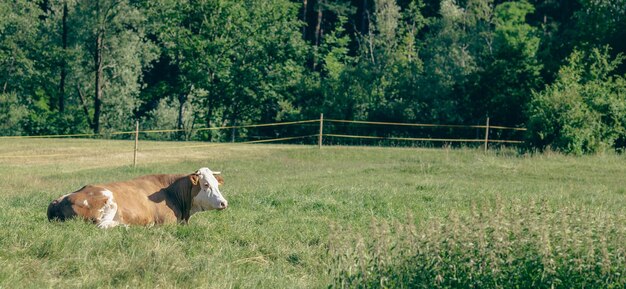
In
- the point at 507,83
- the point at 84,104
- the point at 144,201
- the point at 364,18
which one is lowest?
the point at 144,201

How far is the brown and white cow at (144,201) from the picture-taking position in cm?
983

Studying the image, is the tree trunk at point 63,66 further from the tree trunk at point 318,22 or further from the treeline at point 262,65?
the tree trunk at point 318,22

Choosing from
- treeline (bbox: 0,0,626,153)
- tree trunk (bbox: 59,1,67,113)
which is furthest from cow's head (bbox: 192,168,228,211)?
tree trunk (bbox: 59,1,67,113)

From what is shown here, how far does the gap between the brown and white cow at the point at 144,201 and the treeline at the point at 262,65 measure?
866 inches

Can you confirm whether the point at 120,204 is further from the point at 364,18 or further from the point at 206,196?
the point at 364,18

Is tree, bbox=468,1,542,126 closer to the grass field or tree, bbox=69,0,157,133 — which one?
the grass field

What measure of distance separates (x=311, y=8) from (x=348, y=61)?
12560mm

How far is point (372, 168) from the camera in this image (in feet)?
72.0

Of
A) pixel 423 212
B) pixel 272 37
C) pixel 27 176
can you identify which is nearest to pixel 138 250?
pixel 423 212

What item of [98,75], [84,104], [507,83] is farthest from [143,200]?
[84,104]

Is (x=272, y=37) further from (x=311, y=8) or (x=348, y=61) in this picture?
(x=311, y=8)

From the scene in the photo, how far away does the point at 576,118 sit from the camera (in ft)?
85.3

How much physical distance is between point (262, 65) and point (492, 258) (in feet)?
112

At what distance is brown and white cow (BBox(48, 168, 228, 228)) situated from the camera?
32.2 feet
